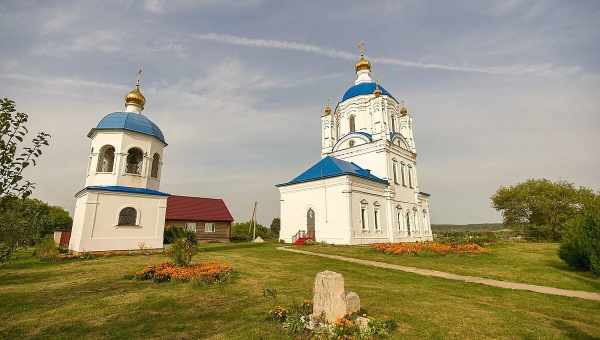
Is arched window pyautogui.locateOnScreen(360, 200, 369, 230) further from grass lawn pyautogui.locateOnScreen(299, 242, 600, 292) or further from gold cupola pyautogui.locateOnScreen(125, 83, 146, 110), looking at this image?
gold cupola pyautogui.locateOnScreen(125, 83, 146, 110)

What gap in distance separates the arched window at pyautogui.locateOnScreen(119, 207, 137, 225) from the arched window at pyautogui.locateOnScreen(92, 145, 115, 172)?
3.62 meters

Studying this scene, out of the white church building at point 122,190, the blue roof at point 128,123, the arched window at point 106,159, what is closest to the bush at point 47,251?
the white church building at point 122,190

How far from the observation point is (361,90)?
35.5m

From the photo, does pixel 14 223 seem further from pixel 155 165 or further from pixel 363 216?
pixel 363 216

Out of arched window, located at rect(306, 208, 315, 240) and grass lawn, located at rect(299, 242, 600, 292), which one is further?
arched window, located at rect(306, 208, 315, 240)

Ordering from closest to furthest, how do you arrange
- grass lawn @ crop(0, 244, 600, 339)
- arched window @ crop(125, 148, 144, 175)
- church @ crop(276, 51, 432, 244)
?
grass lawn @ crop(0, 244, 600, 339), arched window @ crop(125, 148, 144, 175), church @ crop(276, 51, 432, 244)

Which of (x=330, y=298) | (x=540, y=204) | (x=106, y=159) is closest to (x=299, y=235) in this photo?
(x=106, y=159)

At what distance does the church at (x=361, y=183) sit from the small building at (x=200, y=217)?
438 inches

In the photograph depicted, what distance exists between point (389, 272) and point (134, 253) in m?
14.7

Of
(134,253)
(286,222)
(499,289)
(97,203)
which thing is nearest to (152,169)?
(97,203)

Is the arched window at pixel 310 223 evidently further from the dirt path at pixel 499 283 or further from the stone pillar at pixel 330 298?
the stone pillar at pixel 330 298

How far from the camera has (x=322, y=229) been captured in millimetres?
25188

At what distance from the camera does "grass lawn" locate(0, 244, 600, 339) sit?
17.6ft

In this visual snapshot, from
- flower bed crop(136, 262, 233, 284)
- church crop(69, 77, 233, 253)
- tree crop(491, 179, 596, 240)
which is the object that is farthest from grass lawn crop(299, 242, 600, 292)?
tree crop(491, 179, 596, 240)
